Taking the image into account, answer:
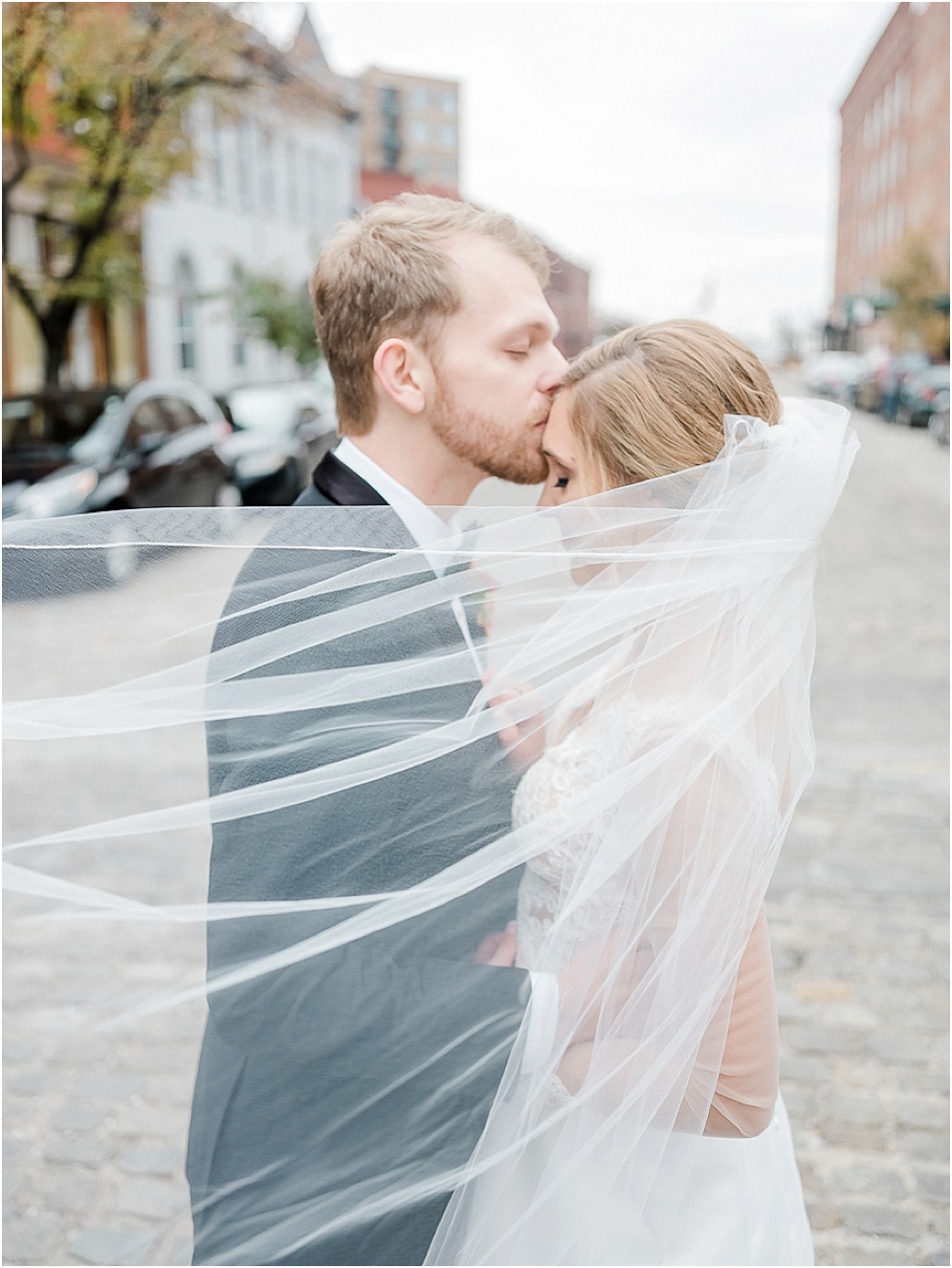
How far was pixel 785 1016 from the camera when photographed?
375cm

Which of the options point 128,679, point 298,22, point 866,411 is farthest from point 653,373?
point 866,411

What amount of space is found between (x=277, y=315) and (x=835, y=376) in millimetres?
25214

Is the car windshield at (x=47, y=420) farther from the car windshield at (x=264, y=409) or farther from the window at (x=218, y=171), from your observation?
the window at (x=218, y=171)

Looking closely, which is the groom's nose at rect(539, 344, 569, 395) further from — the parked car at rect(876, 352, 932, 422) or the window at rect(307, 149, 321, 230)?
the window at rect(307, 149, 321, 230)

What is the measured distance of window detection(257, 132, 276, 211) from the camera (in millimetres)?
28656

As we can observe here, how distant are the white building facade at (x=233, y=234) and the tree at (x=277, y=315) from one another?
0.40 meters

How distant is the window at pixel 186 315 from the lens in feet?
82.8

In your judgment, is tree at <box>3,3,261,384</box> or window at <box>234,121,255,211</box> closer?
tree at <box>3,3,261,384</box>

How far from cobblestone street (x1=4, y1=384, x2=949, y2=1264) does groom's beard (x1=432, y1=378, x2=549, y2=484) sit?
0.51m

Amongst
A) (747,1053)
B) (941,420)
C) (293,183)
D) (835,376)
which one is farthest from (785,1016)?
(835,376)

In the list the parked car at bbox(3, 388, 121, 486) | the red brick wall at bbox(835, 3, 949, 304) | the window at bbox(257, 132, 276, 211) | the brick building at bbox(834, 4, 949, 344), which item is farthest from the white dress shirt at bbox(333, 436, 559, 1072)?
the red brick wall at bbox(835, 3, 949, 304)

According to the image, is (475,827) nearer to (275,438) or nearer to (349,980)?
(349,980)

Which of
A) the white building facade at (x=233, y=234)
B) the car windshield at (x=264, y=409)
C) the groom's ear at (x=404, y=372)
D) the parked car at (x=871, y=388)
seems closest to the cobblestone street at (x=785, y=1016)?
the groom's ear at (x=404, y=372)

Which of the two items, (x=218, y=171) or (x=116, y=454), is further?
(x=218, y=171)
